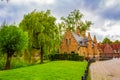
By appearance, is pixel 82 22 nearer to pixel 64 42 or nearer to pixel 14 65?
pixel 64 42

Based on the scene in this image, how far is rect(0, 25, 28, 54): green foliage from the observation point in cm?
3741

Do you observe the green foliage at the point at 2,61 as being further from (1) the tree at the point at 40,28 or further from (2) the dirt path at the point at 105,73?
(2) the dirt path at the point at 105,73

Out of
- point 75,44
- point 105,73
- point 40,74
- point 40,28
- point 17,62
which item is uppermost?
point 40,28

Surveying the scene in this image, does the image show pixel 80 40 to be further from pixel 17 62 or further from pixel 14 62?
pixel 14 62

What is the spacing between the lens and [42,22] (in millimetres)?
47781

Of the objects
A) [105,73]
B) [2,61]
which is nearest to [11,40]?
[2,61]

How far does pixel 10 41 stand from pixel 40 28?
10.6m

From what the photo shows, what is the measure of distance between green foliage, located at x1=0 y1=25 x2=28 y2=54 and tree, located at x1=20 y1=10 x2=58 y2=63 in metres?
8.86

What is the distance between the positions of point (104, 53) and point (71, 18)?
29919 mm

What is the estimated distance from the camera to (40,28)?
47094 millimetres

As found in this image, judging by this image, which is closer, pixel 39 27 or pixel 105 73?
pixel 105 73

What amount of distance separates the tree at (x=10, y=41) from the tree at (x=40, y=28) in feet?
29.1

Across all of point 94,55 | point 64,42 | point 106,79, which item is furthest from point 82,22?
point 106,79

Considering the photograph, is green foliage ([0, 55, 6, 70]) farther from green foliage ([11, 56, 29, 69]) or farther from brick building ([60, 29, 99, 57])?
brick building ([60, 29, 99, 57])
